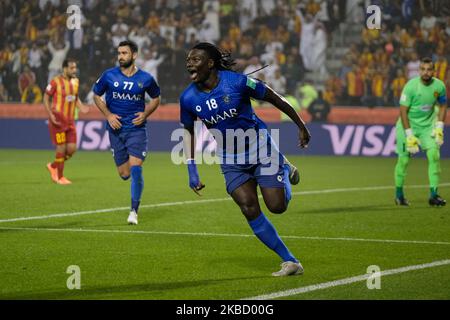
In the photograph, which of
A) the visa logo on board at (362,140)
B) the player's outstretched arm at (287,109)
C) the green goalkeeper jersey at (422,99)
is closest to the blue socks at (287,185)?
the player's outstretched arm at (287,109)

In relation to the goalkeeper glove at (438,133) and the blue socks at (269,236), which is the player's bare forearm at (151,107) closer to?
the goalkeeper glove at (438,133)

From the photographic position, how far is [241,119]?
Answer: 29.8 feet

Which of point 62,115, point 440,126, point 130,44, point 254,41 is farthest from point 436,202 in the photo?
point 254,41

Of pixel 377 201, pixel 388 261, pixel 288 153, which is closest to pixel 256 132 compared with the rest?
pixel 388 261

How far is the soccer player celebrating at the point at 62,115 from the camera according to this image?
18984 mm

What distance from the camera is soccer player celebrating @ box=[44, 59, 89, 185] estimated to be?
1898 cm

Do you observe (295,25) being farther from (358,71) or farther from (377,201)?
(377,201)

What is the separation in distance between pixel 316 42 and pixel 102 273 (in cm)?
2096

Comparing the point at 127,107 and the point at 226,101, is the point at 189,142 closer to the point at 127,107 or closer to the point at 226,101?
the point at 226,101

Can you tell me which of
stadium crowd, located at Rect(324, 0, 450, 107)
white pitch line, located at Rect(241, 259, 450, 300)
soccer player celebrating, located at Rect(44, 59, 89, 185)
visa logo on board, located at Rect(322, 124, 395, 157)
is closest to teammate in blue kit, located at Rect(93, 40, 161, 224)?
white pitch line, located at Rect(241, 259, 450, 300)

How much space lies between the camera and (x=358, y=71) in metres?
27.7

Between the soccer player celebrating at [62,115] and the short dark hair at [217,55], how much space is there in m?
10.1
